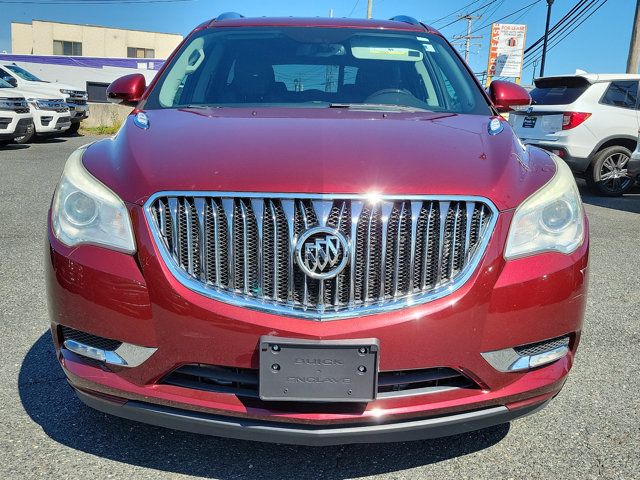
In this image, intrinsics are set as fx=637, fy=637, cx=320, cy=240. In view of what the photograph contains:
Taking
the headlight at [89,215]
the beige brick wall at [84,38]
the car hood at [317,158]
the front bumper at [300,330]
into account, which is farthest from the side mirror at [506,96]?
the beige brick wall at [84,38]

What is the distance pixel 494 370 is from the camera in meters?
2.01

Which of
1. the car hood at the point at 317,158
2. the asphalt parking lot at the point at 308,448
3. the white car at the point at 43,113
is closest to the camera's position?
the car hood at the point at 317,158

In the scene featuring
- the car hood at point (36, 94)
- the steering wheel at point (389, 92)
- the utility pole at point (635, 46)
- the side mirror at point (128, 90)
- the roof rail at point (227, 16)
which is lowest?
the car hood at point (36, 94)

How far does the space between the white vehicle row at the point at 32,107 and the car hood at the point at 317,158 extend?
1116 centimetres

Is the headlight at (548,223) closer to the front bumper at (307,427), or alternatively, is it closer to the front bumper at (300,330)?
the front bumper at (300,330)

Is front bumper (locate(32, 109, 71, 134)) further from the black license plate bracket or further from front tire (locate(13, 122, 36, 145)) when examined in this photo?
the black license plate bracket

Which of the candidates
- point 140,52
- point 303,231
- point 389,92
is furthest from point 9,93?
point 140,52

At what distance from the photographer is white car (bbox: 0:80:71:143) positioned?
13.1m

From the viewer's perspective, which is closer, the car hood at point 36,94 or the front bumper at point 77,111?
the car hood at point 36,94

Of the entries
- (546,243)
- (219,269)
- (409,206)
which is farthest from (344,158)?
(546,243)

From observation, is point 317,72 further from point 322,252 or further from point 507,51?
point 507,51

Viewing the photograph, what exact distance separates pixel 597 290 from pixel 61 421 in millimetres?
3666

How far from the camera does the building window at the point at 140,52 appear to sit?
5131 cm

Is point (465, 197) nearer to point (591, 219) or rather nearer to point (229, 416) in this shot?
point (229, 416)
